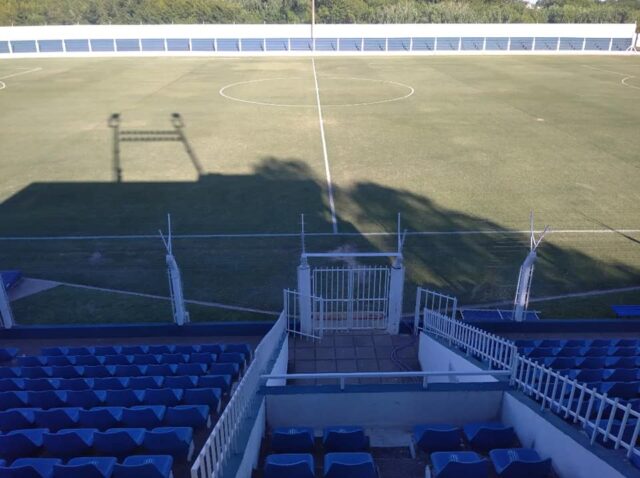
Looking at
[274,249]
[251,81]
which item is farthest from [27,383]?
[251,81]

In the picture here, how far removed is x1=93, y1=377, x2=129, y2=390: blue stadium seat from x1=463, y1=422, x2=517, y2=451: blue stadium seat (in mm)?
4476

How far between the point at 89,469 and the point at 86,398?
2109 mm

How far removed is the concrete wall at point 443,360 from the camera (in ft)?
24.3

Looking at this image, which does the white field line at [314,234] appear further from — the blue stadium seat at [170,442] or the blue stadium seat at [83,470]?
the blue stadium seat at [83,470]

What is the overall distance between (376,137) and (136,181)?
40.8 feet

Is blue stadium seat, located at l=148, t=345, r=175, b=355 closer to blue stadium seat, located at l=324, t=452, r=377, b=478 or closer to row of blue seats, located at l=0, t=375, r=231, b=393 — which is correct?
row of blue seats, located at l=0, t=375, r=231, b=393

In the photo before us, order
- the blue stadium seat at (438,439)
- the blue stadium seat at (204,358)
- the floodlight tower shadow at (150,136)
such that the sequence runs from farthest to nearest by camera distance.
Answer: the floodlight tower shadow at (150,136), the blue stadium seat at (204,358), the blue stadium seat at (438,439)

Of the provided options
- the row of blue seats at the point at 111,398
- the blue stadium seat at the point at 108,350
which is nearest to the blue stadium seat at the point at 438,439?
the row of blue seats at the point at 111,398

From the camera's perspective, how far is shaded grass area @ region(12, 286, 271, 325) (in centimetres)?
1170

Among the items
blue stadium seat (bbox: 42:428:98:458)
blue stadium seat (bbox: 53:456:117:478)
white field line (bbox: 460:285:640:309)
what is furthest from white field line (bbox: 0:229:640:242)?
blue stadium seat (bbox: 53:456:117:478)

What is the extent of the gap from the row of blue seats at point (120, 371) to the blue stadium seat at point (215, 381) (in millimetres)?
515

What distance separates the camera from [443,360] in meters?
8.50

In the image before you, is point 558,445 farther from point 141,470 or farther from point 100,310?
point 100,310

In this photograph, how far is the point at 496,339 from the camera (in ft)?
24.0
